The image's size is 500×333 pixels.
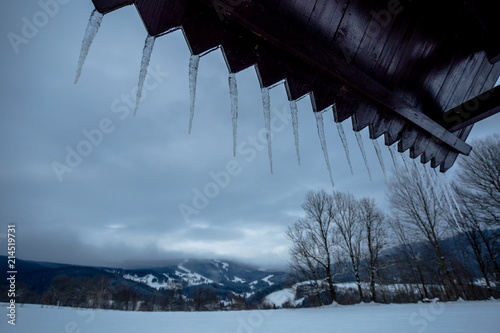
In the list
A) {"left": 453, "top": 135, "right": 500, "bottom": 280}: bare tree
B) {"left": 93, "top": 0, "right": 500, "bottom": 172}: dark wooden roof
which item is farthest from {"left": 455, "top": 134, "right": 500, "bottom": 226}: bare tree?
{"left": 93, "top": 0, "right": 500, "bottom": 172}: dark wooden roof

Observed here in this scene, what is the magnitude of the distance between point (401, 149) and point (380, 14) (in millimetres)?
1315

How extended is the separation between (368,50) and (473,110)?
1306mm

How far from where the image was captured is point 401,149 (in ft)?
7.30

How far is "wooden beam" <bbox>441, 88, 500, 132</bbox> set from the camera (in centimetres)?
193

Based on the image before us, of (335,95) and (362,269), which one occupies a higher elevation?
(335,95)

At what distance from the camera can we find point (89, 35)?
4.43ft

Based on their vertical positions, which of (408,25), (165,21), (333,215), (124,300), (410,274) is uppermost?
(333,215)

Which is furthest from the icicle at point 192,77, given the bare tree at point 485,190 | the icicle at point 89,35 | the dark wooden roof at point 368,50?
the bare tree at point 485,190

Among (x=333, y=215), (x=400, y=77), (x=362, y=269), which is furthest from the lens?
(x=333, y=215)

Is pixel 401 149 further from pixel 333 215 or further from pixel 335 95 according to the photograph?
pixel 333 215

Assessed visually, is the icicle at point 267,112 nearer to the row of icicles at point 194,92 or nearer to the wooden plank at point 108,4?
the row of icicles at point 194,92

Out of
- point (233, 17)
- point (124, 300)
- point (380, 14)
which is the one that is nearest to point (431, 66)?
point (380, 14)

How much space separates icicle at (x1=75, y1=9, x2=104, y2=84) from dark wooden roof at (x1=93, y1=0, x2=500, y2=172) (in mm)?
311

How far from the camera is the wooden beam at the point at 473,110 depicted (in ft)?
6.32
